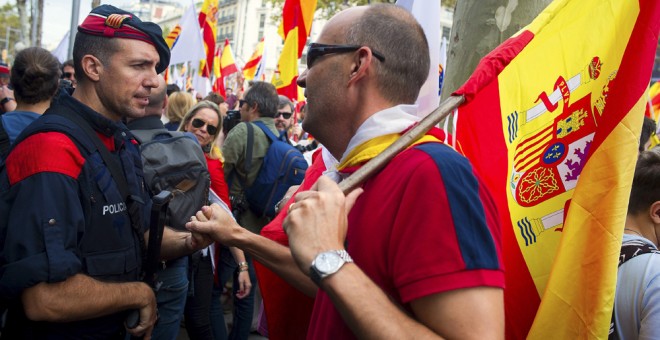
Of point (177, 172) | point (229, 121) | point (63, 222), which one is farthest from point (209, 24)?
point (63, 222)

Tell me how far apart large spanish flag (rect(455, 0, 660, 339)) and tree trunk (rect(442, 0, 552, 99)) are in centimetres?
110

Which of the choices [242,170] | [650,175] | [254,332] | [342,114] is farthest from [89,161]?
[254,332]

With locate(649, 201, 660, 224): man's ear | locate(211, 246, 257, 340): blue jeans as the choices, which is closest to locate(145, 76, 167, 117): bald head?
locate(211, 246, 257, 340): blue jeans

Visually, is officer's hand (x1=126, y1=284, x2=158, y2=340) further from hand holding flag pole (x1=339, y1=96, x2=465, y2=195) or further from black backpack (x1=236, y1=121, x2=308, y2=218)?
black backpack (x1=236, y1=121, x2=308, y2=218)

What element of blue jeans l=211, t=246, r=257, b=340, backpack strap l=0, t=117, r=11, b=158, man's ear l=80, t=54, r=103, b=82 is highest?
man's ear l=80, t=54, r=103, b=82

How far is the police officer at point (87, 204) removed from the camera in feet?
7.07

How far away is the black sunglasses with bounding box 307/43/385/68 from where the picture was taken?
185cm

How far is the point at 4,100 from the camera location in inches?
256

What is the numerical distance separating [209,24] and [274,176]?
21.7 ft

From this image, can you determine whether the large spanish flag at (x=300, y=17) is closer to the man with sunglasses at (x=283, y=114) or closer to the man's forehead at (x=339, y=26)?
the man with sunglasses at (x=283, y=114)

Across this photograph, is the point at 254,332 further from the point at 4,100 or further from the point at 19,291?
the point at 19,291

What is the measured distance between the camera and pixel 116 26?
8.63 ft

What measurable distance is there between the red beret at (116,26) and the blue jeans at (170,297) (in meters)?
1.44

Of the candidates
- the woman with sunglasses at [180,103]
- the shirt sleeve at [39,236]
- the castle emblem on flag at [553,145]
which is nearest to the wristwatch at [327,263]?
the castle emblem on flag at [553,145]
